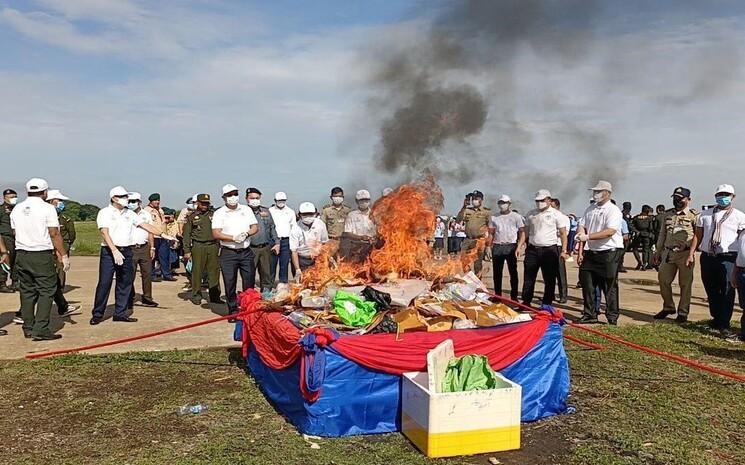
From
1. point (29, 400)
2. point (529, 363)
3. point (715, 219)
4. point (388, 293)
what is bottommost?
point (29, 400)

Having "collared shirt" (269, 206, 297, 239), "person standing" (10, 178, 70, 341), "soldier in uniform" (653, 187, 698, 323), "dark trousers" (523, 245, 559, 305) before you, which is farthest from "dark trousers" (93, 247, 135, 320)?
"soldier in uniform" (653, 187, 698, 323)

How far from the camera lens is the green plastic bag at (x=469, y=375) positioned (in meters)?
4.52

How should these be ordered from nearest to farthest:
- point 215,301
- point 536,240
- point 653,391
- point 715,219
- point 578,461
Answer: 1. point 578,461
2. point 653,391
3. point 715,219
4. point 536,240
5. point 215,301

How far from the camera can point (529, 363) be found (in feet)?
17.2

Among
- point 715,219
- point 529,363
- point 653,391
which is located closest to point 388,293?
point 529,363

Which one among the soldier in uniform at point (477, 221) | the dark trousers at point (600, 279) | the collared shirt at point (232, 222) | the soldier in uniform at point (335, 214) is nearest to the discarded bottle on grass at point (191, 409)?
the collared shirt at point (232, 222)

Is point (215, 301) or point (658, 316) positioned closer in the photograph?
point (658, 316)

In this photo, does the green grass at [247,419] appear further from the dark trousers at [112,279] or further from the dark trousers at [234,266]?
the dark trousers at [112,279]

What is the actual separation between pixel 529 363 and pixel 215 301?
650cm

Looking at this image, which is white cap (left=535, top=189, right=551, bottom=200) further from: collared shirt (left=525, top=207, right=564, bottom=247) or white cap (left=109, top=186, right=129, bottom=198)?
white cap (left=109, top=186, right=129, bottom=198)

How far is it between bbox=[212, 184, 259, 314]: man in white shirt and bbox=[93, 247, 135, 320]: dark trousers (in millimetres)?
1295

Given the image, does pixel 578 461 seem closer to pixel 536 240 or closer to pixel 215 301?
pixel 536 240

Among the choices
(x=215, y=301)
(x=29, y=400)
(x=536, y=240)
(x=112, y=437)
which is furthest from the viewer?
(x=215, y=301)

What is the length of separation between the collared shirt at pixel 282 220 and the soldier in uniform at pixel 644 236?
10764 millimetres
